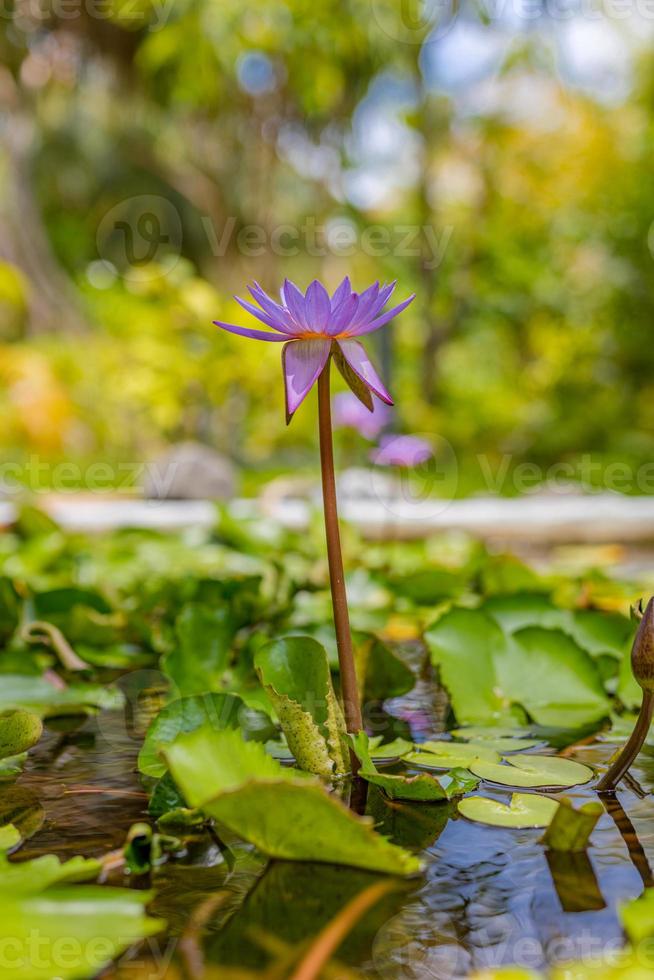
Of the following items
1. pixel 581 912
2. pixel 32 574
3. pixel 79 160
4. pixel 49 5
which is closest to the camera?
pixel 581 912

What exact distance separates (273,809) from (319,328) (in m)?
0.22

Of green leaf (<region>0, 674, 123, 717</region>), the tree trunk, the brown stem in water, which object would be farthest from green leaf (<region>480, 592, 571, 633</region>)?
the tree trunk

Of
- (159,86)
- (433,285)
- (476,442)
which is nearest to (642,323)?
(476,442)

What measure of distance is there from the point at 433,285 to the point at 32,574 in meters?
5.09

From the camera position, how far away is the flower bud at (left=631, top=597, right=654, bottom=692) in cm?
40

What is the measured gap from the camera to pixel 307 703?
49 centimetres

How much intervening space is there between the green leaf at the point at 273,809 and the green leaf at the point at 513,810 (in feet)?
0.22

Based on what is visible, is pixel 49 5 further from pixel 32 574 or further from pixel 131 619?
pixel 131 619

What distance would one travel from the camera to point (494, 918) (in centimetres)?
36

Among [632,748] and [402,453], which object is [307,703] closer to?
[632,748]
